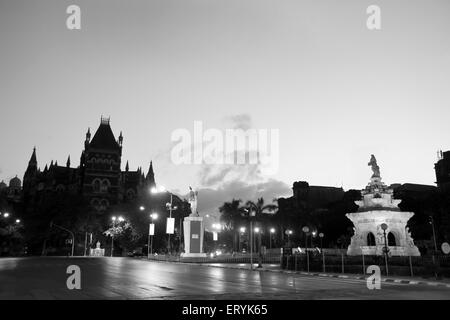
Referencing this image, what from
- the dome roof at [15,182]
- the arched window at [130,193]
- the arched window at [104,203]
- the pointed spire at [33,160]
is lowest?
the arched window at [104,203]

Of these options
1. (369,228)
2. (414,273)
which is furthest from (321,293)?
(369,228)

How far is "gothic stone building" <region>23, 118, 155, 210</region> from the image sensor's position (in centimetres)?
11100

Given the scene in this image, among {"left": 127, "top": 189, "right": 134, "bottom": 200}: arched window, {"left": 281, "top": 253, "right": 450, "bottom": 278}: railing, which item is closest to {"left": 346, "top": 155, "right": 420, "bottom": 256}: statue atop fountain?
{"left": 281, "top": 253, "right": 450, "bottom": 278}: railing

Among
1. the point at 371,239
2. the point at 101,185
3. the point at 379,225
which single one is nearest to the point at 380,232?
the point at 379,225

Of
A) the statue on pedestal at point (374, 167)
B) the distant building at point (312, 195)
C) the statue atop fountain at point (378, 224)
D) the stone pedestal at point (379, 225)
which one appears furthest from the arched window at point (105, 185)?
the stone pedestal at point (379, 225)

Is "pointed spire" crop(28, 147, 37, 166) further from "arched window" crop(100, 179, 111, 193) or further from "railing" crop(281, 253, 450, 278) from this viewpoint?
"railing" crop(281, 253, 450, 278)

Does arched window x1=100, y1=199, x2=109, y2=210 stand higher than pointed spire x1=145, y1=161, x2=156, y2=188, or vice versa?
pointed spire x1=145, y1=161, x2=156, y2=188

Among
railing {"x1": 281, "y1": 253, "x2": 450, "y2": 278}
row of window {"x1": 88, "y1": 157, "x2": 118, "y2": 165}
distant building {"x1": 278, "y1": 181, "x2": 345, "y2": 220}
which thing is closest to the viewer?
railing {"x1": 281, "y1": 253, "x2": 450, "y2": 278}

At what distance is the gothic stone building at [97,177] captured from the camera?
111 m

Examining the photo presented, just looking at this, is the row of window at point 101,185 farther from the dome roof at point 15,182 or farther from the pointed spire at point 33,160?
the dome roof at point 15,182

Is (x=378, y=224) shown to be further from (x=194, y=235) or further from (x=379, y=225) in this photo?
(x=194, y=235)

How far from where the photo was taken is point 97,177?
112188 millimetres

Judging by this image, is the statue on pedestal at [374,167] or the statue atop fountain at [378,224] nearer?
the statue atop fountain at [378,224]
